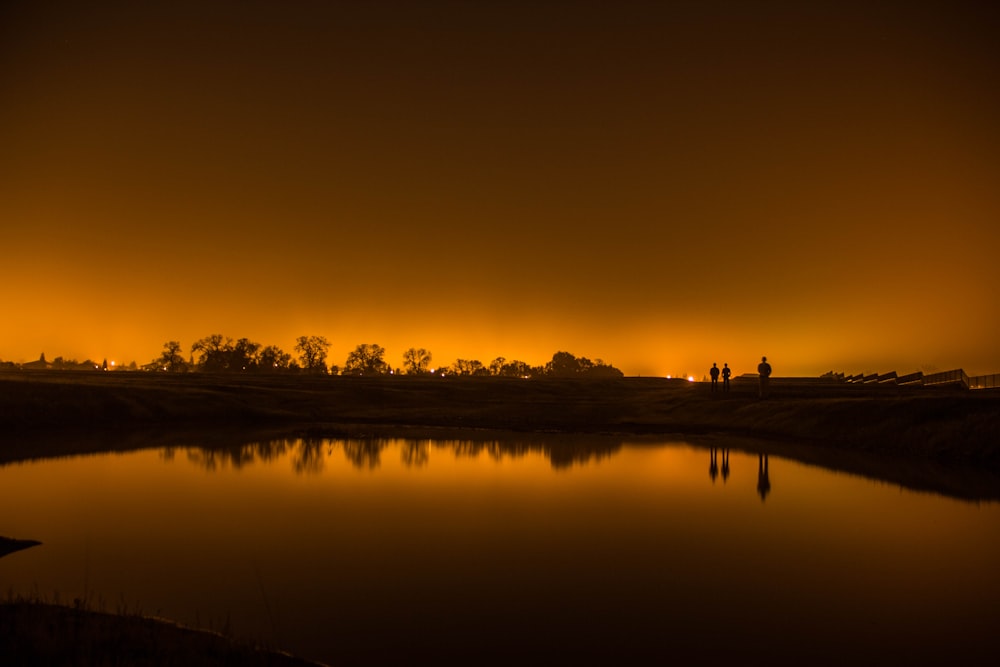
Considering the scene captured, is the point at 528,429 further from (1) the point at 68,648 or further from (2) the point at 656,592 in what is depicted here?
(1) the point at 68,648

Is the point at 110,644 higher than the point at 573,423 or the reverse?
the reverse

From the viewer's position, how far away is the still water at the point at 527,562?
10.3 meters

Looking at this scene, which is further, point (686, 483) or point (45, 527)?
point (686, 483)

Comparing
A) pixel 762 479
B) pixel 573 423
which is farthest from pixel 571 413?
pixel 762 479

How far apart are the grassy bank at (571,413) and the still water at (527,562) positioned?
10.2m

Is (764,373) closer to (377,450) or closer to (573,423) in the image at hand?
(573,423)

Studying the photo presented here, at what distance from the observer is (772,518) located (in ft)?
63.1

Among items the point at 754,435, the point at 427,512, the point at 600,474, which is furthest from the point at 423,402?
the point at 427,512

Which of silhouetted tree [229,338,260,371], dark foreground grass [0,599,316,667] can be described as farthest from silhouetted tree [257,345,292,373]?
dark foreground grass [0,599,316,667]

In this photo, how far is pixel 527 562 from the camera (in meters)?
14.5

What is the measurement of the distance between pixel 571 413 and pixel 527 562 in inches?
1795

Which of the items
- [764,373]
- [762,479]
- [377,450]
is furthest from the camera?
[764,373]

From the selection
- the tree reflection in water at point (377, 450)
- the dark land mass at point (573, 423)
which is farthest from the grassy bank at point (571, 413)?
the tree reflection in water at point (377, 450)

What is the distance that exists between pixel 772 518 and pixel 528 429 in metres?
29.3
